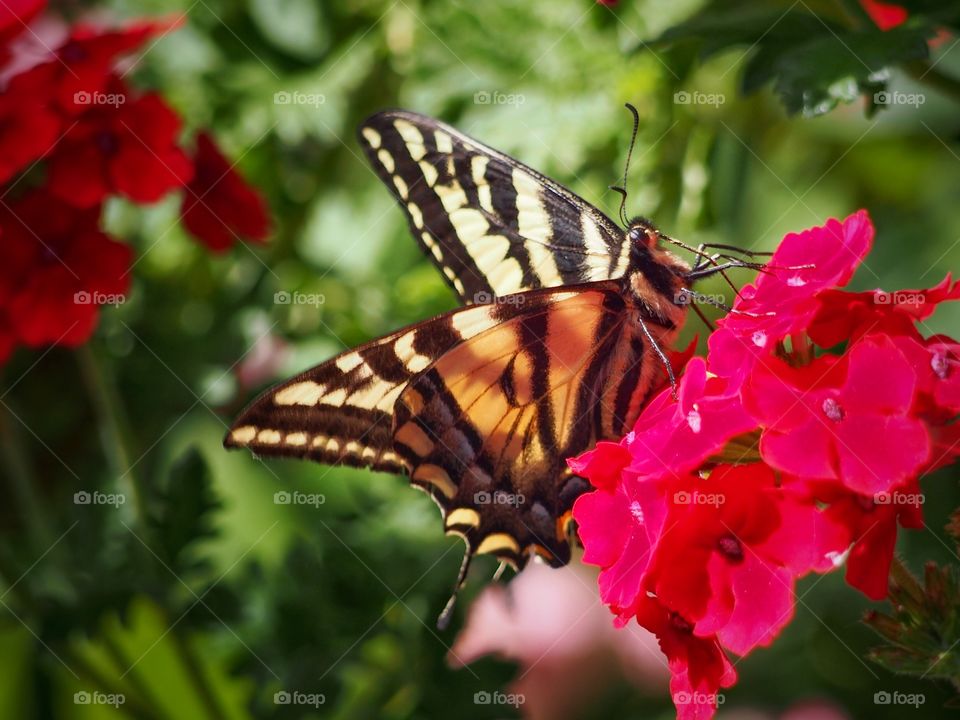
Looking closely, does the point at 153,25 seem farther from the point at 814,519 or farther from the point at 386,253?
the point at 814,519

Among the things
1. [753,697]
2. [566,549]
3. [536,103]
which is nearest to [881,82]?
[536,103]

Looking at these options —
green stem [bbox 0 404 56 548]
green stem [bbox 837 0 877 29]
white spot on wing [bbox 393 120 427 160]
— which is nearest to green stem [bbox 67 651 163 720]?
green stem [bbox 0 404 56 548]
